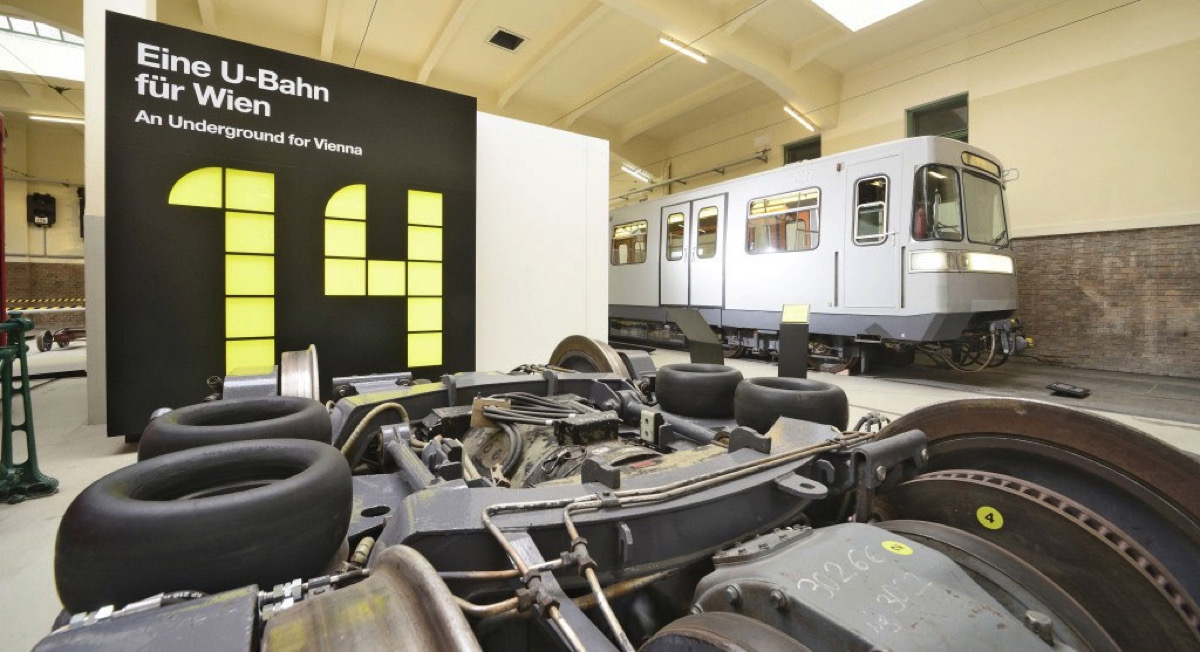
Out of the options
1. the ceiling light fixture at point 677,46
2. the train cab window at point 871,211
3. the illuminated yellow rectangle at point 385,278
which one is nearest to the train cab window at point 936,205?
the train cab window at point 871,211

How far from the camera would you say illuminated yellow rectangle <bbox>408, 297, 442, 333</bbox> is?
511 centimetres

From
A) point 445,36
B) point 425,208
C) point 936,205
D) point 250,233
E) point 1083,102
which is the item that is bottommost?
point 250,233

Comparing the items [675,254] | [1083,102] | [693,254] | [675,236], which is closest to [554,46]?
[675,236]

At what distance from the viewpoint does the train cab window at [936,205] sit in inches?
248

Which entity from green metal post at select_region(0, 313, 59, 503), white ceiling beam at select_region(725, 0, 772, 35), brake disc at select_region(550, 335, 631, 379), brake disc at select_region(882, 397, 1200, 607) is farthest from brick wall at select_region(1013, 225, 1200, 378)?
green metal post at select_region(0, 313, 59, 503)

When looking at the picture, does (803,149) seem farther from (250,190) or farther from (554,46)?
(250,190)

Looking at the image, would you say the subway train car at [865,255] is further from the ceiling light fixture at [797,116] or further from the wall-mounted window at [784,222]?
the ceiling light fixture at [797,116]

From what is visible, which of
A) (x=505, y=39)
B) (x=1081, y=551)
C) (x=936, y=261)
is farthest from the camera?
(x=505, y=39)

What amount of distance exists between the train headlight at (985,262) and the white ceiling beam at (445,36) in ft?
27.8

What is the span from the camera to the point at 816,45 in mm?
9758

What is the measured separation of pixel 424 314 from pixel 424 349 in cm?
36

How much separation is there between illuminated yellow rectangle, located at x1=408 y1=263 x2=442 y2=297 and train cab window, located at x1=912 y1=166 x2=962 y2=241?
18.9 ft

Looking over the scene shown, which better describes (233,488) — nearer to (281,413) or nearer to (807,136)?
(281,413)

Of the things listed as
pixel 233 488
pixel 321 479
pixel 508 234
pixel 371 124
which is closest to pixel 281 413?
pixel 233 488
